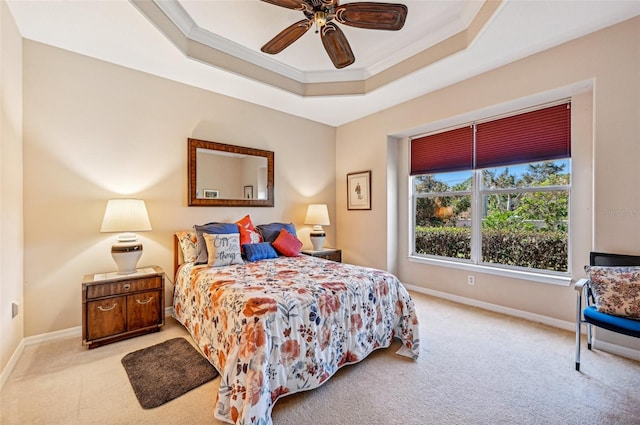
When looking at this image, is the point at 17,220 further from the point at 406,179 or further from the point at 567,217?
the point at 567,217

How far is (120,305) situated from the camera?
8.29ft

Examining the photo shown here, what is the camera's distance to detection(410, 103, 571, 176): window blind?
292 centimetres

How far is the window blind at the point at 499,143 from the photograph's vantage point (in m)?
2.92

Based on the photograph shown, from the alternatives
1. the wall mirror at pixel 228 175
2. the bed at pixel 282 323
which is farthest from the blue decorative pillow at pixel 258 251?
the wall mirror at pixel 228 175

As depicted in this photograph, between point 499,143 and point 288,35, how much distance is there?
274 centimetres

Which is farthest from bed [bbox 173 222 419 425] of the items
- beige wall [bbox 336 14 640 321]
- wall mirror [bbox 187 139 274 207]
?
beige wall [bbox 336 14 640 321]

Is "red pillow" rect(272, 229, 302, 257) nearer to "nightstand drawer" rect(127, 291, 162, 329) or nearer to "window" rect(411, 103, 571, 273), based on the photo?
"nightstand drawer" rect(127, 291, 162, 329)

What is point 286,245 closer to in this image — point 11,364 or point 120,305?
point 120,305

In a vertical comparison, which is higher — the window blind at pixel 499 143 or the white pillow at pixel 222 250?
the window blind at pixel 499 143

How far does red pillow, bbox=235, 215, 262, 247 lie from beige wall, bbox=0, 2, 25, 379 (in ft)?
6.11

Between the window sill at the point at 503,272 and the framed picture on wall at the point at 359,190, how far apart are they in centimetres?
117

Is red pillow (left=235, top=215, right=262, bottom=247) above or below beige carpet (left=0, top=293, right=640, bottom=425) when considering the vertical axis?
above

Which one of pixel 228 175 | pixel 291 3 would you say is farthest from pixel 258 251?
pixel 291 3

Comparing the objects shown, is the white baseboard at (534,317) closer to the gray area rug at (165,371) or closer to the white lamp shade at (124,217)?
the gray area rug at (165,371)
